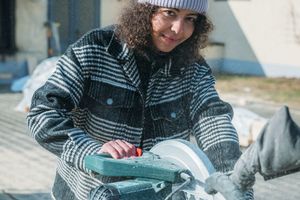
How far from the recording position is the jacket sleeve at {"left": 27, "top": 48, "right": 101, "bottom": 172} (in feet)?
5.97

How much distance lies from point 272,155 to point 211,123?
922 mm

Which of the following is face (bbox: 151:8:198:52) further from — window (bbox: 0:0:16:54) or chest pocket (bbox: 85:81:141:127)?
window (bbox: 0:0:16:54)

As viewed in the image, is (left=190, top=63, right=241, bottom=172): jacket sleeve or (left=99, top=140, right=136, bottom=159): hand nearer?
(left=99, top=140, right=136, bottom=159): hand

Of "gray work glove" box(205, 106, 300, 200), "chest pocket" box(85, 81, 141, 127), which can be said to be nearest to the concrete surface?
"chest pocket" box(85, 81, 141, 127)

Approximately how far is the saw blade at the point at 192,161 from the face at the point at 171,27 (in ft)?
1.41

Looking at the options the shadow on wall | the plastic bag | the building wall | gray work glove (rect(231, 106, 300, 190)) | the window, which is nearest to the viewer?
gray work glove (rect(231, 106, 300, 190))

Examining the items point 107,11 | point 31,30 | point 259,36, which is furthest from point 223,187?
point 259,36

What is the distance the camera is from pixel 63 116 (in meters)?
1.91

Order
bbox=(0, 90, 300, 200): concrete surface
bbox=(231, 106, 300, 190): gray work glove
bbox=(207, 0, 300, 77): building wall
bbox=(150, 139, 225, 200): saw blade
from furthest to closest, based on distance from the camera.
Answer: bbox=(207, 0, 300, 77): building wall → bbox=(0, 90, 300, 200): concrete surface → bbox=(150, 139, 225, 200): saw blade → bbox=(231, 106, 300, 190): gray work glove

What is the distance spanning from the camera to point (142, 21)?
2.00 metres

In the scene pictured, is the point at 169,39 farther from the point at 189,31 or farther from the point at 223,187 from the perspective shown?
the point at 223,187

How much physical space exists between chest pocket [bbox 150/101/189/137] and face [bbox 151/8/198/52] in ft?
0.77

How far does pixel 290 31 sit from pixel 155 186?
15811mm

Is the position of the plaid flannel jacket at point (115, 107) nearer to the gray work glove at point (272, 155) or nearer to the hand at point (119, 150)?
the hand at point (119, 150)
